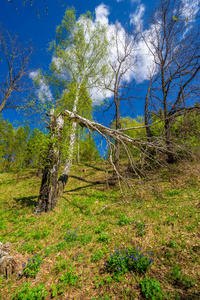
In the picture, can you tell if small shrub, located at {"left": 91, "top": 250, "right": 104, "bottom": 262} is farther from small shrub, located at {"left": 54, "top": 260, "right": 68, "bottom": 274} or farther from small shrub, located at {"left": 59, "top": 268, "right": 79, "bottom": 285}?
small shrub, located at {"left": 54, "top": 260, "right": 68, "bottom": 274}

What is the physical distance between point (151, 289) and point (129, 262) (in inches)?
21.8

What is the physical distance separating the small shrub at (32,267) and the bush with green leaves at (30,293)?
0.26 meters

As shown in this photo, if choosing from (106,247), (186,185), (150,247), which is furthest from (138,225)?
(186,185)

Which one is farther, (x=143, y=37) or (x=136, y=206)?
(x=143, y=37)

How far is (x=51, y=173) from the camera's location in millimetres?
5273

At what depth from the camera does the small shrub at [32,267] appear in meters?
2.73

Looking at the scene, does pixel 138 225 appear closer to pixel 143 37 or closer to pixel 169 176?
pixel 169 176

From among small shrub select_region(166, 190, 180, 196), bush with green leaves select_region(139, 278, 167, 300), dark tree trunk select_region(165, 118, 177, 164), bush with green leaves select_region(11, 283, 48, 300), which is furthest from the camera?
small shrub select_region(166, 190, 180, 196)

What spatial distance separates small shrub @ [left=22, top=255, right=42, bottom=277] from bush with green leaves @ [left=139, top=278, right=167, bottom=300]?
235cm

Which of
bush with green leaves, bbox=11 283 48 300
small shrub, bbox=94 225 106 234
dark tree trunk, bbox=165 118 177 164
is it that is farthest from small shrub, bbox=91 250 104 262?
dark tree trunk, bbox=165 118 177 164

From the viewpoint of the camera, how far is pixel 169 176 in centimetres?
688

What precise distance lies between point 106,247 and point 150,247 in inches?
44.7

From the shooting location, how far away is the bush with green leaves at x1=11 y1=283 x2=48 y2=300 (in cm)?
221

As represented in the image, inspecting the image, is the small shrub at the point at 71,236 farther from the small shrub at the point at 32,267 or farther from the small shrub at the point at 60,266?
the small shrub at the point at 32,267
